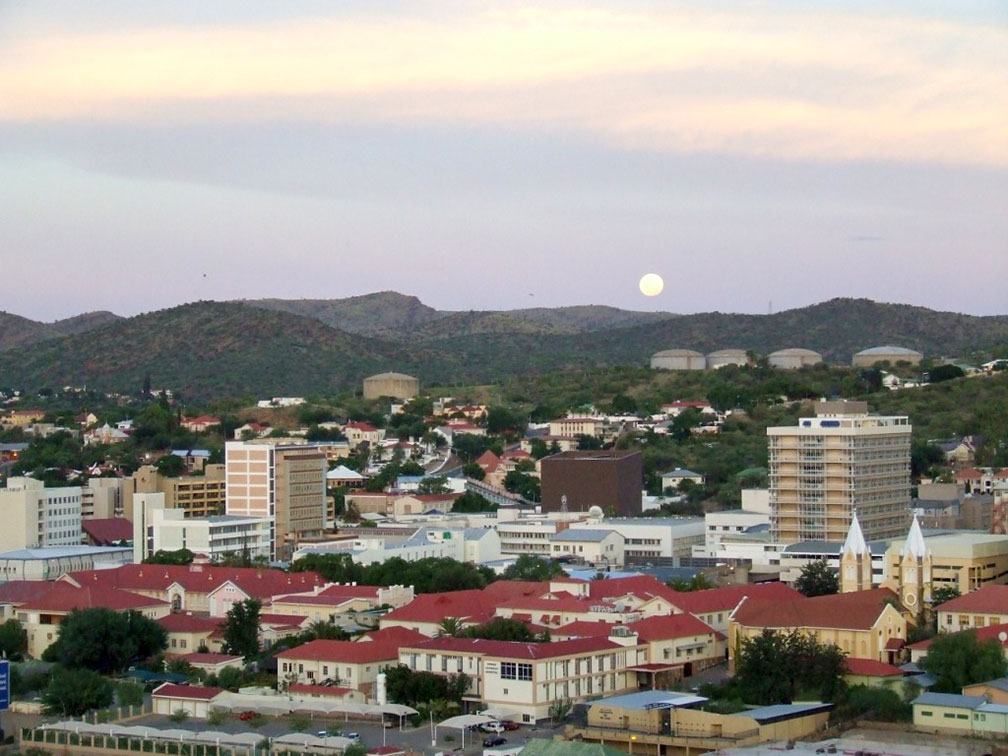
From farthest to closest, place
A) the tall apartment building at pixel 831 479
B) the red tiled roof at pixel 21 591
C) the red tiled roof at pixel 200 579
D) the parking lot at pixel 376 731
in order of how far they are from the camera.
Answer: the tall apartment building at pixel 831 479 → the red tiled roof at pixel 200 579 → the red tiled roof at pixel 21 591 → the parking lot at pixel 376 731

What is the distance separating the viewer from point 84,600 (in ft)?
170

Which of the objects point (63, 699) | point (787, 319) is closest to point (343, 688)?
point (63, 699)

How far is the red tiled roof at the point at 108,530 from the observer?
73500 millimetres

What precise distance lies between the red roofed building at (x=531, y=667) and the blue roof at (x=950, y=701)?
6.76m

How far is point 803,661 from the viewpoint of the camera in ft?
133

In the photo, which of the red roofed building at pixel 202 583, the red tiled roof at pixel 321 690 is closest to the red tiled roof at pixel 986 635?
the red tiled roof at pixel 321 690

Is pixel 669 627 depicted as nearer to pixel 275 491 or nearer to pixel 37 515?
pixel 275 491

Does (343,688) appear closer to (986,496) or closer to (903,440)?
(903,440)

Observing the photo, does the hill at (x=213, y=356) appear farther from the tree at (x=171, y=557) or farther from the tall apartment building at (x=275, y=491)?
the tree at (x=171, y=557)

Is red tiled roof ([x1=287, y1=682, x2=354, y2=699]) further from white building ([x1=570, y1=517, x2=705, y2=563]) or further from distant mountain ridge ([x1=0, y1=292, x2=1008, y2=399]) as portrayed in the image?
distant mountain ridge ([x1=0, y1=292, x2=1008, y2=399])

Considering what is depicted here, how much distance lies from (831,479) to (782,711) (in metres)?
23.3

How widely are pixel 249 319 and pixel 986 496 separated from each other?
10092cm

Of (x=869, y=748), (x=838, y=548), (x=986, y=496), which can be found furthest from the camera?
(x=986, y=496)

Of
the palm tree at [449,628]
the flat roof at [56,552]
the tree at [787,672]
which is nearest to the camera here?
the tree at [787,672]
